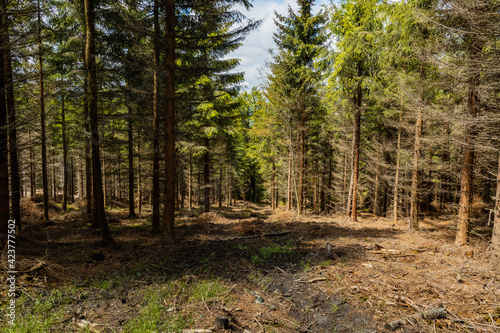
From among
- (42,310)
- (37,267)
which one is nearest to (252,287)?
(42,310)

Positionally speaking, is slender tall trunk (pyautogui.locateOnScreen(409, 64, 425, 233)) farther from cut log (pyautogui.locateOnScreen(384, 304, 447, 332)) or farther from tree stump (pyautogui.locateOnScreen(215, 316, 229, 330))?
tree stump (pyautogui.locateOnScreen(215, 316, 229, 330))

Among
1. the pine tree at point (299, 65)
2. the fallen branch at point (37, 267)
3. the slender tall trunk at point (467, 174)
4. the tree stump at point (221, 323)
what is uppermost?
the pine tree at point (299, 65)

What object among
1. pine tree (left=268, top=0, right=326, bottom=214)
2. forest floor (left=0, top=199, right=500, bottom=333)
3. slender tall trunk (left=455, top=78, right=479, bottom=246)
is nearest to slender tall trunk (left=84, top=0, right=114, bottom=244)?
forest floor (left=0, top=199, right=500, bottom=333)

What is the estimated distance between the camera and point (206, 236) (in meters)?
10.3

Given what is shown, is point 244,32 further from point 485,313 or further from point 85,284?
point 485,313

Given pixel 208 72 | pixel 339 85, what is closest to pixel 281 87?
pixel 339 85

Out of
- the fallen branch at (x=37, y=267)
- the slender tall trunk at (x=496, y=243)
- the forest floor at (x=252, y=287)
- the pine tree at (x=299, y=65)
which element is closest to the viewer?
the forest floor at (x=252, y=287)

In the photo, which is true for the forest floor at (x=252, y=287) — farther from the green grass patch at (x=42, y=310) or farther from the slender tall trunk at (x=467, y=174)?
the slender tall trunk at (x=467, y=174)

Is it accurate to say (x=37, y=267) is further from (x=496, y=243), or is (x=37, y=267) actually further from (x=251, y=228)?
(x=496, y=243)

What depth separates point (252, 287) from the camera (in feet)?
17.0

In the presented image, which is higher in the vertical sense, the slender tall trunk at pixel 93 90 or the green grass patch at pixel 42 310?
the slender tall trunk at pixel 93 90

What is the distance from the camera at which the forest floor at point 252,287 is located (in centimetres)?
388

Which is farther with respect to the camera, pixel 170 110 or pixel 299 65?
pixel 299 65

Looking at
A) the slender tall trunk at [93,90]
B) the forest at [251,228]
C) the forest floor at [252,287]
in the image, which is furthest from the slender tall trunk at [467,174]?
the slender tall trunk at [93,90]
